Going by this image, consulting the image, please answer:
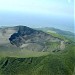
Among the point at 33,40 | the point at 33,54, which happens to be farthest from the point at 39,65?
the point at 33,40

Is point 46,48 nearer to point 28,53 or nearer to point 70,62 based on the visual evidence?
point 28,53

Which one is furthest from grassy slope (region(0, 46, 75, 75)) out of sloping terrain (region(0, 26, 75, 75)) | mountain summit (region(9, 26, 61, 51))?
mountain summit (region(9, 26, 61, 51))

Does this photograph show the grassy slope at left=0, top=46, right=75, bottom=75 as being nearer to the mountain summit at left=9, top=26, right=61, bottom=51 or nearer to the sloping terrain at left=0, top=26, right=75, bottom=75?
the sloping terrain at left=0, top=26, right=75, bottom=75

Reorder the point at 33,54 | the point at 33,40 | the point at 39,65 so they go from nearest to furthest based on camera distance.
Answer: the point at 39,65, the point at 33,54, the point at 33,40

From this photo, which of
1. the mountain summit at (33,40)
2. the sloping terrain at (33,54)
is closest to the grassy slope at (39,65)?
the sloping terrain at (33,54)

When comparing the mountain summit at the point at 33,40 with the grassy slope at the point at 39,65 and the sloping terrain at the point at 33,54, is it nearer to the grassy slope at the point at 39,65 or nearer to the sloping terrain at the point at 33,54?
the sloping terrain at the point at 33,54

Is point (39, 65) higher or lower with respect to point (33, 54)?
lower

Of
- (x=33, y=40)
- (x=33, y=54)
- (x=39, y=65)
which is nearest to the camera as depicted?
(x=39, y=65)

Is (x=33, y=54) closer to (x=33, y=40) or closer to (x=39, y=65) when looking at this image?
(x=39, y=65)

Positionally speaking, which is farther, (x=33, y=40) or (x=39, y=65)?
(x=33, y=40)
